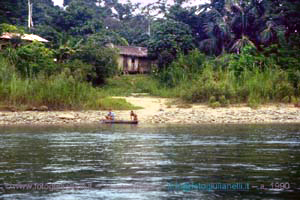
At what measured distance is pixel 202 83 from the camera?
29.8 m

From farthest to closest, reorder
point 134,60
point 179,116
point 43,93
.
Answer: point 134,60, point 43,93, point 179,116

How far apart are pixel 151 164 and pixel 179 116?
44.1ft

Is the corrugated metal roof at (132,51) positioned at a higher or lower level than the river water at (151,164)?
higher

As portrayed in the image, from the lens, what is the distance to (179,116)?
2617cm

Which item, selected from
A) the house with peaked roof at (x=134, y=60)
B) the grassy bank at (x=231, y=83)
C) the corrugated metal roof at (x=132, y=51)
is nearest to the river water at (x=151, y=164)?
the grassy bank at (x=231, y=83)

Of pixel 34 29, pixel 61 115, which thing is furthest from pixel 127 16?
pixel 61 115

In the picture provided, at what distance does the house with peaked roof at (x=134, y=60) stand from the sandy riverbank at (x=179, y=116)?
16.1 m

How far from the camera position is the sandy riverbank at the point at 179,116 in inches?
986

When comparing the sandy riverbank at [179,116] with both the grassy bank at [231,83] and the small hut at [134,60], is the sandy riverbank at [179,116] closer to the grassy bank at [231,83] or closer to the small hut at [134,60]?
the grassy bank at [231,83]

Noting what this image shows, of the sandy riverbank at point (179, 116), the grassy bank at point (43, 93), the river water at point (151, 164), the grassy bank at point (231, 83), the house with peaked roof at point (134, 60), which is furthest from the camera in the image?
the house with peaked roof at point (134, 60)

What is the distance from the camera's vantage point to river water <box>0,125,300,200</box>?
32.4 feet

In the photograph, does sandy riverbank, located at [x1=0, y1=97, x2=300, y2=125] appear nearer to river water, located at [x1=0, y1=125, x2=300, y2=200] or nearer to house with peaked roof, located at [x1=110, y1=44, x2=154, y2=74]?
river water, located at [x1=0, y1=125, x2=300, y2=200]

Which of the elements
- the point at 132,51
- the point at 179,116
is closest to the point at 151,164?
the point at 179,116

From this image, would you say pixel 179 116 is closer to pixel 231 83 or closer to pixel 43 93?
pixel 231 83
